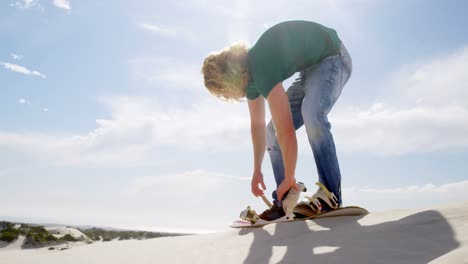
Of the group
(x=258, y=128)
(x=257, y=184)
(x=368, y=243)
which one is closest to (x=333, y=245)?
(x=368, y=243)

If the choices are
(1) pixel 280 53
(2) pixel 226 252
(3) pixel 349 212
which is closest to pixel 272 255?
(2) pixel 226 252

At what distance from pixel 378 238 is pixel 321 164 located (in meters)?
1.03

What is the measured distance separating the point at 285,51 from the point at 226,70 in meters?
0.44

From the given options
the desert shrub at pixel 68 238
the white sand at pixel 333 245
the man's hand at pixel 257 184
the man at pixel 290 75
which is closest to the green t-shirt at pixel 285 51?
the man at pixel 290 75

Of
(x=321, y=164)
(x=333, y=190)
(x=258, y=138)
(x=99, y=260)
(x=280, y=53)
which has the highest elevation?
(x=280, y=53)

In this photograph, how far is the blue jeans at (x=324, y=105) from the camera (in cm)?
263

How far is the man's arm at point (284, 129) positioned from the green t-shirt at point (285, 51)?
75 mm

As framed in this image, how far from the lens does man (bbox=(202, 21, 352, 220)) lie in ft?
7.95

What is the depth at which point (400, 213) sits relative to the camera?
90.7 inches

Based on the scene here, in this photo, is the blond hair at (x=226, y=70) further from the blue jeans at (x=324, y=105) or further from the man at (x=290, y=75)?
the blue jeans at (x=324, y=105)

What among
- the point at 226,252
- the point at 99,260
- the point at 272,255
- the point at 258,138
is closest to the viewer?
the point at 272,255

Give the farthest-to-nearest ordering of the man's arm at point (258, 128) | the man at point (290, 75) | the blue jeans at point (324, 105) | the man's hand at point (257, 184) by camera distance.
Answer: the man's arm at point (258, 128), the man's hand at point (257, 184), the blue jeans at point (324, 105), the man at point (290, 75)

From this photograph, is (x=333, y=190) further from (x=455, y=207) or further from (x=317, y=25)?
(x=317, y=25)

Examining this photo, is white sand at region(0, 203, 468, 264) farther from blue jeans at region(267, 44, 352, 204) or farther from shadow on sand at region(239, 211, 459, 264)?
blue jeans at region(267, 44, 352, 204)
